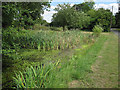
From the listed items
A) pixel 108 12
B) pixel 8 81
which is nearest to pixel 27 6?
pixel 8 81

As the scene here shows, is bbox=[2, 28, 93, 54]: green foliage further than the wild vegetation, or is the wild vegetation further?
bbox=[2, 28, 93, 54]: green foliage

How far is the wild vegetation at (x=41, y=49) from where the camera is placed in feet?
9.41

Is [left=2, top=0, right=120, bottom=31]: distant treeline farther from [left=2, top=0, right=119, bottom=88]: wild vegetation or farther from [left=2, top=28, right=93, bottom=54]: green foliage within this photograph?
[left=2, top=28, right=93, bottom=54]: green foliage

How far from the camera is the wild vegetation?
9.41 ft

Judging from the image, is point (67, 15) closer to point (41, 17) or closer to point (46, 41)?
point (46, 41)

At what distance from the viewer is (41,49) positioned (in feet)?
23.3

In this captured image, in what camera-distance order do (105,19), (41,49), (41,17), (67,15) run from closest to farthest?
1. (41,17)
2. (41,49)
3. (67,15)
4. (105,19)

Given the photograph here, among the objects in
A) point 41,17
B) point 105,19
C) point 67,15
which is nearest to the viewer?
point 41,17

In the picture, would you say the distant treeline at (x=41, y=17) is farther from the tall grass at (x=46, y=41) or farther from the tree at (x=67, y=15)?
the tall grass at (x=46, y=41)

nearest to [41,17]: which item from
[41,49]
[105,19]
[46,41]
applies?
[46,41]

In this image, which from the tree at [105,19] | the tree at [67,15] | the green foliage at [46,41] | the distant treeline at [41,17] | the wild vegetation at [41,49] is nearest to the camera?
the wild vegetation at [41,49]

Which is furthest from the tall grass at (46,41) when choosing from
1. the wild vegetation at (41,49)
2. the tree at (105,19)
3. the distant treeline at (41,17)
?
the tree at (105,19)

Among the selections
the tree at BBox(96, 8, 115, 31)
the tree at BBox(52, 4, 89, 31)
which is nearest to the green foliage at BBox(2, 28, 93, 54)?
the tree at BBox(52, 4, 89, 31)

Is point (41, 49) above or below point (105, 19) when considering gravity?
below
